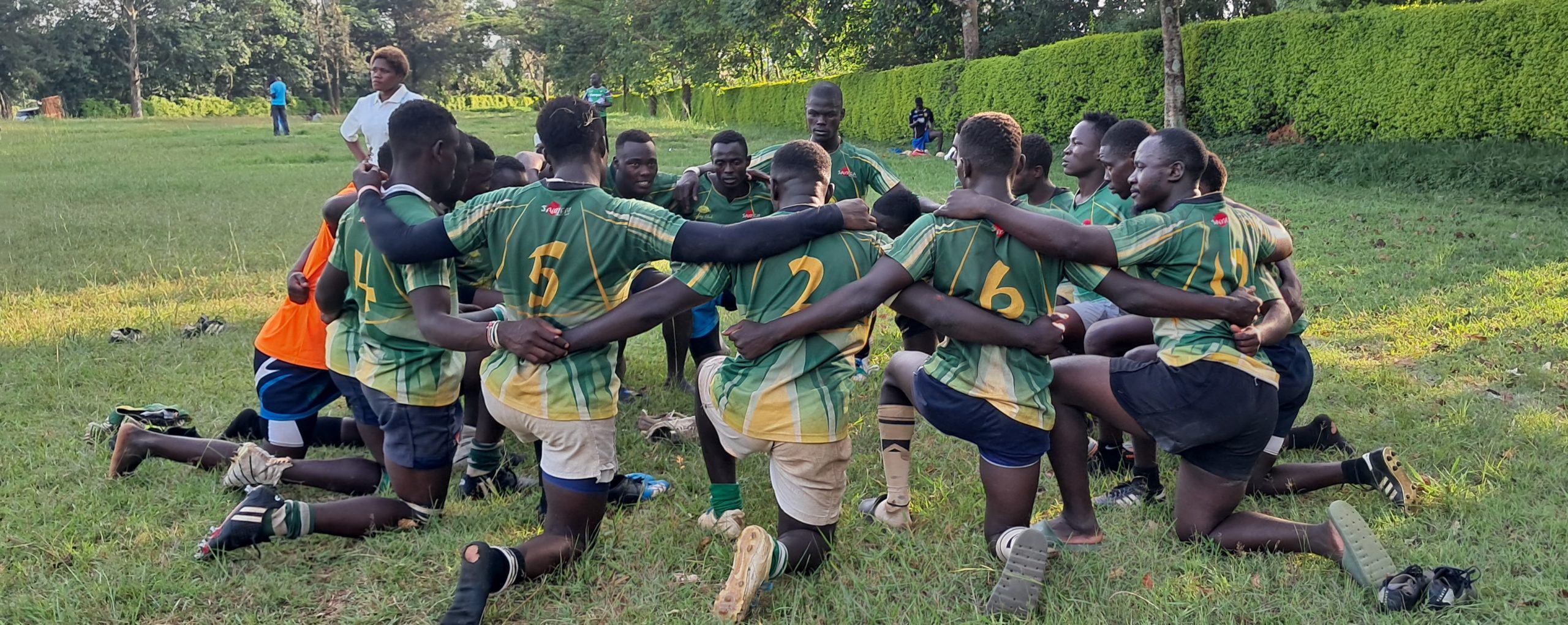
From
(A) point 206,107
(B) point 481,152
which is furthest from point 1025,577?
(A) point 206,107

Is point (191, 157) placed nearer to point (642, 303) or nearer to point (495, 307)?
point (495, 307)

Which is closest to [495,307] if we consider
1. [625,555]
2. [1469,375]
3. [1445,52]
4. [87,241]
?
[625,555]

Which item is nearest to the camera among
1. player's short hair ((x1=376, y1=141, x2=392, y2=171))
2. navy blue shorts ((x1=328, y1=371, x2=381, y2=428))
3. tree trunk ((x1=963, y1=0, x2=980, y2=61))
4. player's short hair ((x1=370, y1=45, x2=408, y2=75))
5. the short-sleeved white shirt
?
navy blue shorts ((x1=328, y1=371, x2=381, y2=428))

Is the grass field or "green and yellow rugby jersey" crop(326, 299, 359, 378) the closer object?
the grass field

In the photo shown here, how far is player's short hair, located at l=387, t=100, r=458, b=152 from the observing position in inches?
143

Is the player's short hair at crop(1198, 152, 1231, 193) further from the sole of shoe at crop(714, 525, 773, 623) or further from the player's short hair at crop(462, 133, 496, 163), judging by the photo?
the player's short hair at crop(462, 133, 496, 163)

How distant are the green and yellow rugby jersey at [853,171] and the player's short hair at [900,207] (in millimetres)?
1074

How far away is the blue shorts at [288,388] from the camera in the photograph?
14.6 feet

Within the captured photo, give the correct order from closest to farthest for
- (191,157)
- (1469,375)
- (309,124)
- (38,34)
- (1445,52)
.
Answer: (1469,375), (1445,52), (191,157), (309,124), (38,34)

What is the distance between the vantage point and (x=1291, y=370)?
150 inches

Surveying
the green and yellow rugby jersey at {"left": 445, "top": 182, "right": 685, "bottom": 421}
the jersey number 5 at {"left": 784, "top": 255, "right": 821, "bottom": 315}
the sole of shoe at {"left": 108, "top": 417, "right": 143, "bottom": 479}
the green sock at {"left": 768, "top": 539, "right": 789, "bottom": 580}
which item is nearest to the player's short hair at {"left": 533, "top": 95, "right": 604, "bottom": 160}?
the green and yellow rugby jersey at {"left": 445, "top": 182, "right": 685, "bottom": 421}

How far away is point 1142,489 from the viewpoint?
4.08 meters

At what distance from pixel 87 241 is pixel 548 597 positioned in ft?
33.1

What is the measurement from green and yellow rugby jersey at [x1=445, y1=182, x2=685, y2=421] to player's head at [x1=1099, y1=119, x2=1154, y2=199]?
1781 mm
